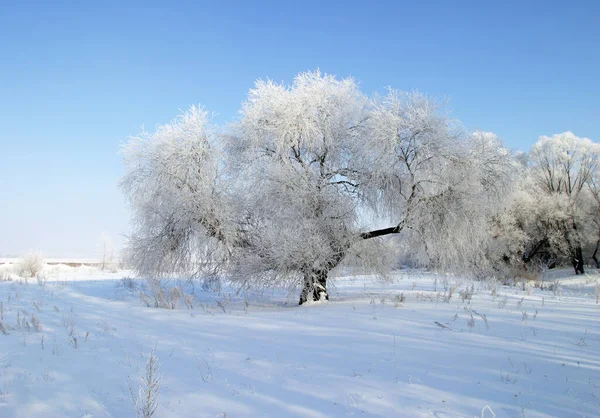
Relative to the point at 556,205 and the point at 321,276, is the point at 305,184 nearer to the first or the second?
the point at 321,276

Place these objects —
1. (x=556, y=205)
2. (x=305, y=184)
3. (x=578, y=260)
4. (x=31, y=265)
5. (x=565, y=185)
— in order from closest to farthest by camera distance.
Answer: (x=305, y=184)
(x=31, y=265)
(x=578, y=260)
(x=556, y=205)
(x=565, y=185)

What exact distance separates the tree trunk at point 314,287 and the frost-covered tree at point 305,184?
4 centimetres

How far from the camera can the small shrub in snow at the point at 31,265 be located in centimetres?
2363

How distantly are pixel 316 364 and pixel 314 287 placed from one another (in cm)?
589

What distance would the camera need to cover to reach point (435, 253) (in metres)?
11.4

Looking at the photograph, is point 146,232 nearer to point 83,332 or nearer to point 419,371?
point 83,332

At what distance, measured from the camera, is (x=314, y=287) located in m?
10.5

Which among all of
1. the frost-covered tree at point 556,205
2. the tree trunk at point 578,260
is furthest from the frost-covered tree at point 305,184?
the tree trunk at point 578,260

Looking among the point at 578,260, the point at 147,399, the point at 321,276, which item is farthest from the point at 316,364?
the point at 578,260

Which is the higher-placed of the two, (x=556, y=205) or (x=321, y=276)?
(x=556, y=205)

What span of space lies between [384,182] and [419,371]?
7122 mm

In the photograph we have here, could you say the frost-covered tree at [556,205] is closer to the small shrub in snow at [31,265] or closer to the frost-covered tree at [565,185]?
the frost-covered tree at [565,185]

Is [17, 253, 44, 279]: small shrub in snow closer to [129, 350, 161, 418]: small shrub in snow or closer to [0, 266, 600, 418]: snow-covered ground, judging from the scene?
[0, 266, 600, 418]: snow-covered ground

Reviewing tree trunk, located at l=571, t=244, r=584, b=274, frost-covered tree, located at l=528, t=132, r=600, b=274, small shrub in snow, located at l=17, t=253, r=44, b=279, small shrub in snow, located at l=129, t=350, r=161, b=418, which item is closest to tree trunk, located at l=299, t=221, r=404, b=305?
small shrub in snow, located at l=129, t=350, r=161, b=418
